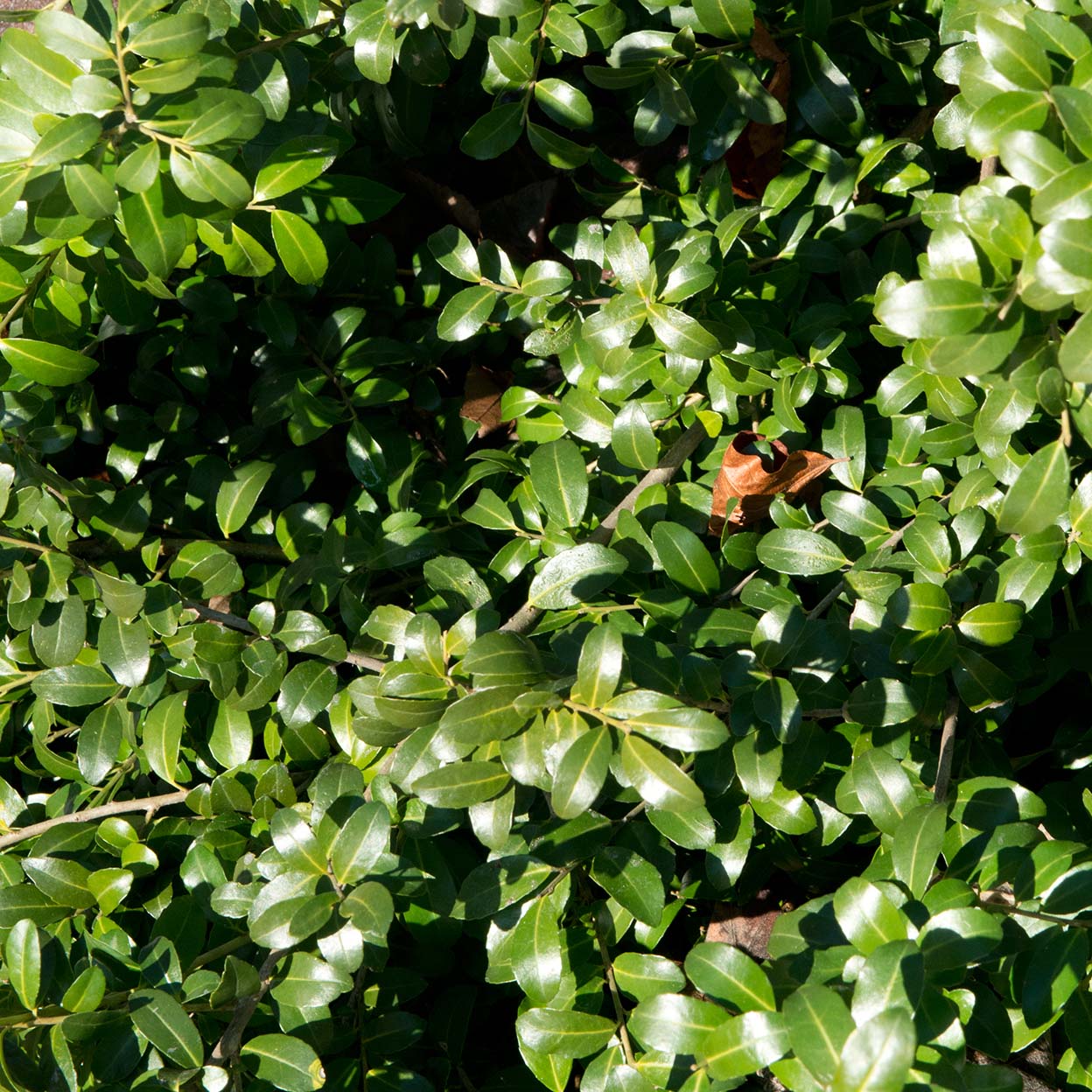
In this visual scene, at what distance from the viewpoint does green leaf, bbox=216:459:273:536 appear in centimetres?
193

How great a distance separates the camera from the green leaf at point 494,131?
1.86 m

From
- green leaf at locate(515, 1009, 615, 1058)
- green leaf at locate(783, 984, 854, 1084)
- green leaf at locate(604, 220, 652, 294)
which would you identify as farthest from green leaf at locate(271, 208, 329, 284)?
green leaf at locate(783, 984, 854, 1084)

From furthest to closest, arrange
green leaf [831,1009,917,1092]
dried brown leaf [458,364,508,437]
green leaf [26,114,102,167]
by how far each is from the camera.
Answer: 1. dried brown leaf [458,364,508,437]
2. green leaf [26,114,102,167]
3. green leaf [831,1009,917,1092]

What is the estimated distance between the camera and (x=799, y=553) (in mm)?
1659

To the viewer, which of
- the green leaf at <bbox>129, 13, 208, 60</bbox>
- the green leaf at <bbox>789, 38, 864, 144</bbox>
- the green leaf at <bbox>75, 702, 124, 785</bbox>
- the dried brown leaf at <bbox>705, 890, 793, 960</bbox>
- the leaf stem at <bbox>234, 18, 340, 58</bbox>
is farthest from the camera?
the dried brown leaf at <bbox>705, 890, 793, 960</bbox>

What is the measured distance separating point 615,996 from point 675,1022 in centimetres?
29

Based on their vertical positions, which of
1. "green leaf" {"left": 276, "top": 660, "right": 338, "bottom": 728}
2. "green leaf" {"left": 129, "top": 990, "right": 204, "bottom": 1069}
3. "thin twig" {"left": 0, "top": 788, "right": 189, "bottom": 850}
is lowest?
"thin twig" {"left": 0, "top": 788, "right": 189, "bottom": 850}

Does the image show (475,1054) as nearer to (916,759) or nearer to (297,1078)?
(297,1078)

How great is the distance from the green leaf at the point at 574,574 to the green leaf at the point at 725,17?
0.87 metres

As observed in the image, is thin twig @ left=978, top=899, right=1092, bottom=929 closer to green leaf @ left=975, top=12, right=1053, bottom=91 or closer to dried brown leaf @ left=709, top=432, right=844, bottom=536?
dried brown leaf @ left=709, top=432, right=844, bottom=536

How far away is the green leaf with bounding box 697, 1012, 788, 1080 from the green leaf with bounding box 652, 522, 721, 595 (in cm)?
66

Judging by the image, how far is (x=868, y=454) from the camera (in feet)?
6.14

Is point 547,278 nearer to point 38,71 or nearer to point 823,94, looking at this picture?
point 823,94

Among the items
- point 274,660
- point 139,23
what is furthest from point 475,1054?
point 139,23
